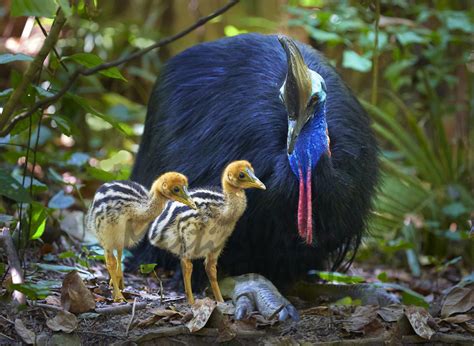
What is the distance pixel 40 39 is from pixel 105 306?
3858 mm

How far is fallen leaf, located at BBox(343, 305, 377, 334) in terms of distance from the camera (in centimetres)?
262

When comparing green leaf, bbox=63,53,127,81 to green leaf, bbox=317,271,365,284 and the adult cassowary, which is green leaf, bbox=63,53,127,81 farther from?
green leaf, bbox=317,271,365,284

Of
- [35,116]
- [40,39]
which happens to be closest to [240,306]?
[35,116]

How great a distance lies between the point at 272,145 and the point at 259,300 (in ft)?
1.68

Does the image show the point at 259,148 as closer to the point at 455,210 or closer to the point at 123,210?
the point at 123,210

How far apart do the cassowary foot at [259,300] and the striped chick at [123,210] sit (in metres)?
0.39

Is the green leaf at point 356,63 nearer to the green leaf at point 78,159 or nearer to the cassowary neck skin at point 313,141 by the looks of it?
the green leaf at point 78,159

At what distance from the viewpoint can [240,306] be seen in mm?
2758

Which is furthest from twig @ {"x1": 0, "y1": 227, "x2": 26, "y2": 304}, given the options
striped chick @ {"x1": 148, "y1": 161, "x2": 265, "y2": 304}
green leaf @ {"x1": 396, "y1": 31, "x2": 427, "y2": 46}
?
green leaf @ {"x1": 396, "y1": 31, "x2": 427, "y2": 46}

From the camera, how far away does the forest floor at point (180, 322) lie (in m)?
2.43

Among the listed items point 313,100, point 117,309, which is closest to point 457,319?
point 313,100

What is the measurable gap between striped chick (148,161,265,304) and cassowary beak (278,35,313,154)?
0.26m

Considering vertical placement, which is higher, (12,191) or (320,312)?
(12,191)

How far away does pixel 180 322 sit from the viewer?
98.6 inches
